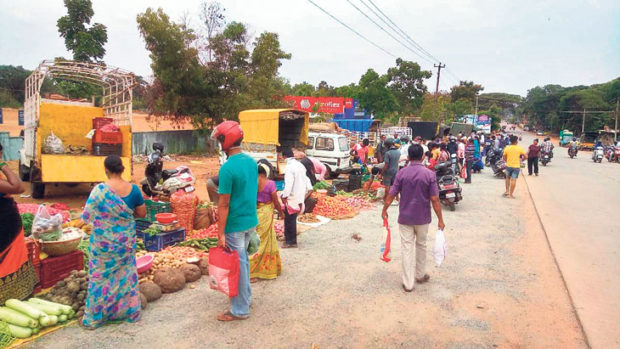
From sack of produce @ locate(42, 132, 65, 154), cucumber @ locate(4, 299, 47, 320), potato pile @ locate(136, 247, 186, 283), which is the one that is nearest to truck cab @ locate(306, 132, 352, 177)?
sack of produce @ locate(42, 132, 65, 154)

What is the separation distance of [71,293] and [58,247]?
67cm

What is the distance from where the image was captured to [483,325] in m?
4.23

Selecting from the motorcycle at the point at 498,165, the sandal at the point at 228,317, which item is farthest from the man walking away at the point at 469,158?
the sandal at the point at 228,317

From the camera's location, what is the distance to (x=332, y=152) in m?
14.9

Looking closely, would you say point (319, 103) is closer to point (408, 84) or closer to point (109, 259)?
point (408, 84)

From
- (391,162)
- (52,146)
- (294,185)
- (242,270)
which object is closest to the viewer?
(242,270)

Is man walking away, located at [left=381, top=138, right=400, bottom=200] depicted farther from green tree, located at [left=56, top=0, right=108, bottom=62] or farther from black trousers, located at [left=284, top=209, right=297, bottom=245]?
green tree, located at [left=56, top=0, right=108, bottom=62]

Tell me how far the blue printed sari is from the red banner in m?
27.3

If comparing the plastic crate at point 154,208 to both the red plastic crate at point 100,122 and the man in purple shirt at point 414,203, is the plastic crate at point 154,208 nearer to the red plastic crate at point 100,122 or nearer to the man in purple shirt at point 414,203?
the man in purple shirt at point 414,203

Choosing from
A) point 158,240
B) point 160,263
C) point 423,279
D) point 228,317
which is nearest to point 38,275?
point 160,263

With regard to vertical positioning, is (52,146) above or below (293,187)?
above

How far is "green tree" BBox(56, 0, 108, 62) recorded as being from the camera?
25812 millimetres

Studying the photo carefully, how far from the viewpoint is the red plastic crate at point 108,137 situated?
10.1 meters

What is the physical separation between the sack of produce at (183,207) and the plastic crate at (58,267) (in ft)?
6.98
